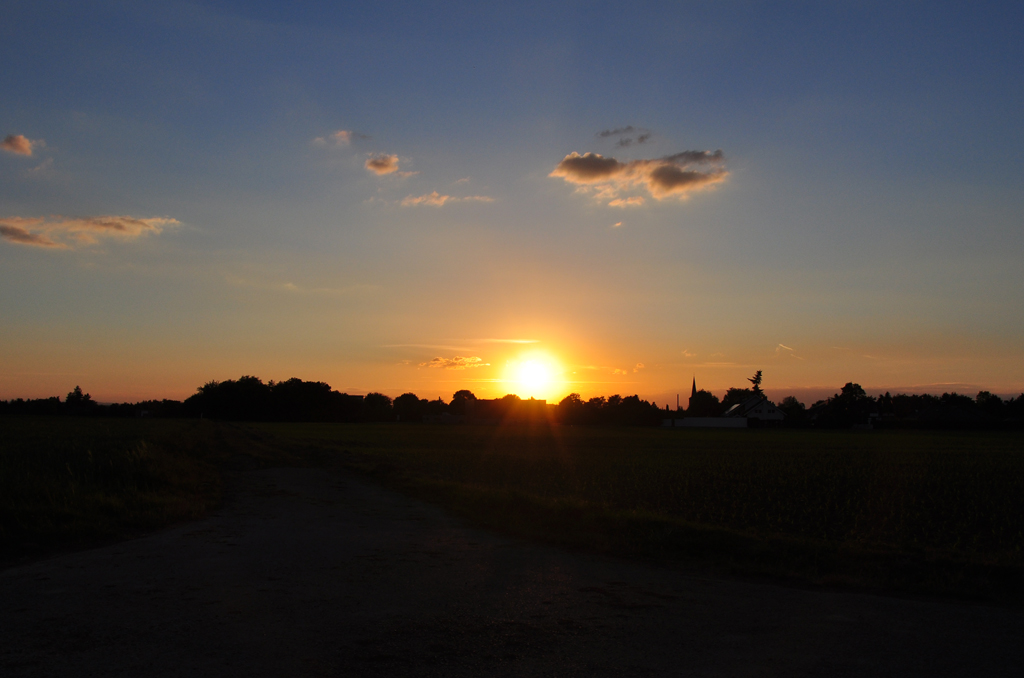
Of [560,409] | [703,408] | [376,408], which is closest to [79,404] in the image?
[376,408]

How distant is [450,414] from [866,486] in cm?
15258

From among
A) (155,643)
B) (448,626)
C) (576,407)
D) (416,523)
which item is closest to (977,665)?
(448,626)

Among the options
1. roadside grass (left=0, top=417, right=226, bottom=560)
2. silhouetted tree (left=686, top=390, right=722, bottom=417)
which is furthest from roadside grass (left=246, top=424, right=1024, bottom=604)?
silhouetted tree (left=686, top=390, right=722, bottom=417)

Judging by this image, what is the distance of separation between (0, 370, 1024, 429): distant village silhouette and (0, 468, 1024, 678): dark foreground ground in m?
104

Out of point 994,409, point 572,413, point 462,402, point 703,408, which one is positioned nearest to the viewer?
point 994,409

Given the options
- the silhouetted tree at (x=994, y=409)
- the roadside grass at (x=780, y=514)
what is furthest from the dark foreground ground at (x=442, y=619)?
the silhouetted tree at (x=994, y=409)

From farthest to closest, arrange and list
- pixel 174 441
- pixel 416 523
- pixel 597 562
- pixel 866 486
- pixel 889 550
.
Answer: pixel 174 441 < pixel 866 486 < pixel 416 523 < pixel 889 550 < pixel 597 562

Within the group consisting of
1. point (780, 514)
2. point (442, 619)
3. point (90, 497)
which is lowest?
point (780, 514)

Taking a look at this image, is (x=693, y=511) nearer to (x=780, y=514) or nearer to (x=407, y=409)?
(x=780, y=514)

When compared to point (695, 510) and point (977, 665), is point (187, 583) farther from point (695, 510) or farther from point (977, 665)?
point (695, 510)

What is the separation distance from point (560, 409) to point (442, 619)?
141 metres

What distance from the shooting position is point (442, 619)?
656cm

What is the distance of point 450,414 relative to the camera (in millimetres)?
171500

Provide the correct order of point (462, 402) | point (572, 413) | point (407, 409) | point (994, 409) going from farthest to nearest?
point (462, 402), point (407, 409), point (572, 413), point (994, 409)
